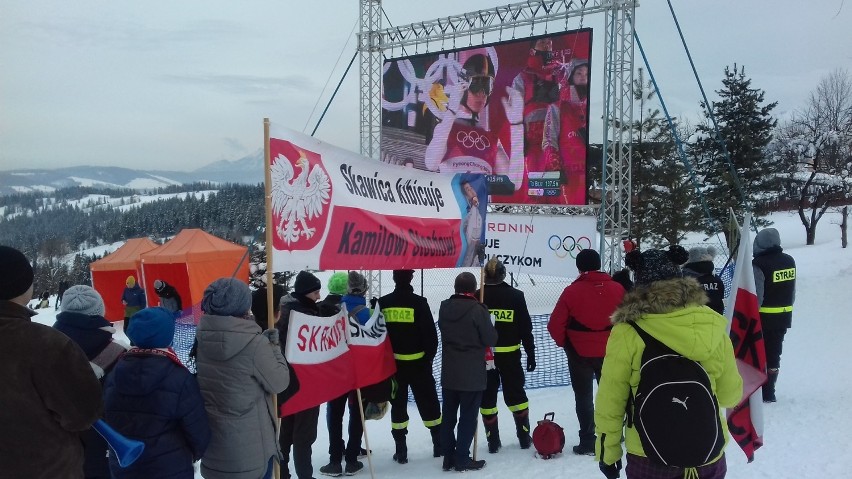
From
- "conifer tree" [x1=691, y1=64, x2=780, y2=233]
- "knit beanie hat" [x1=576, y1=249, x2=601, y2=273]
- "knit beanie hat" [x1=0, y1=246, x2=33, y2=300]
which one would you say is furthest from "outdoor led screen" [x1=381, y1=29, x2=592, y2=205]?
"conifer tree" [x1=691, y1=64, x2=780, y2=233]

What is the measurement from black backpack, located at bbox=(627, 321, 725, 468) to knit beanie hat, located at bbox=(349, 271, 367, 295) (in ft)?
9.37

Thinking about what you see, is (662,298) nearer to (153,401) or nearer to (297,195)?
(297,195)

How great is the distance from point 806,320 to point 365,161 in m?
11.1

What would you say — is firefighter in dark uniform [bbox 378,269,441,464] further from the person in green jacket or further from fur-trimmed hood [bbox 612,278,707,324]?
fur-trimmed hood [bbox 612,278,707,324]

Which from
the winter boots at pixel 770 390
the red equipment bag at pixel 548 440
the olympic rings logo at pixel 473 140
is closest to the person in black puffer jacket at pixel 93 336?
the red equipment bag at pixel 548 440

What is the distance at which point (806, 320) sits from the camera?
38.3 ft

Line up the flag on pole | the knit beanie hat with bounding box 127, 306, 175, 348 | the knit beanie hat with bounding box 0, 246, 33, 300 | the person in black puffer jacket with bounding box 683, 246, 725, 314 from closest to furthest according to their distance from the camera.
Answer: the knit beanie hat with bounding box 0, 246, 33, 300, the knit beanie hat with bounding box 127, 306, 175, 348, the flag on pole, the person in black puffer jacket with bounding box 683, 246, 725, 314

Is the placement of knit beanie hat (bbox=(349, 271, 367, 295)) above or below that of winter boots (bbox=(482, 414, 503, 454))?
above

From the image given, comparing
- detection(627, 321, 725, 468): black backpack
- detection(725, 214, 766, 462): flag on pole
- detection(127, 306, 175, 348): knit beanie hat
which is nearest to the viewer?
detection(627, 321, 725, 468): black backpack

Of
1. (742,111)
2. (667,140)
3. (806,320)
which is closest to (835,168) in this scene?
(742,111)

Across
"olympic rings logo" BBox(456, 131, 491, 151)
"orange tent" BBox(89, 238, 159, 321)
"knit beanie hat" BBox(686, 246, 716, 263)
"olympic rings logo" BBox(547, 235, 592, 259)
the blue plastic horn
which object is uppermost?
"olympic rings logo" BBox(456, 131, 491, 151)

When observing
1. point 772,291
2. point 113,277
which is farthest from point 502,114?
point 113,277

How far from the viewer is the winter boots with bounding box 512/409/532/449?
17.6 ft

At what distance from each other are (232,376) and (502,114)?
10.3m
